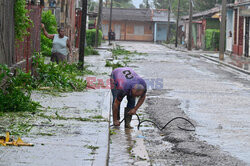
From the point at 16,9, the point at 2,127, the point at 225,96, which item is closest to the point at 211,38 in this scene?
the point at 225,96

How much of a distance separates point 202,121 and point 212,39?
35717mm

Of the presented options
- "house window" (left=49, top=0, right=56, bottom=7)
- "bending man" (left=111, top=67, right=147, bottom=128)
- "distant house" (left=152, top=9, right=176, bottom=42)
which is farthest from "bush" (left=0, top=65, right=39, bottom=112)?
"distant house" (left=152, top=9, right=176, bottom=42)

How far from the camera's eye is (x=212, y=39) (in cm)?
4512

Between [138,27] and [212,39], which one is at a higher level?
[138,27]

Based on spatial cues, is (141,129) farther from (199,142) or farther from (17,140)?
(17,140)

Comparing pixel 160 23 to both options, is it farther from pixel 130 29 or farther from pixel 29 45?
pixel 29 45

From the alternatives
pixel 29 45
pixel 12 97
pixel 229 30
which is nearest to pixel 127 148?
pixel 12 97

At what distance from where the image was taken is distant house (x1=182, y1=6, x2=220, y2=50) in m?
45.8

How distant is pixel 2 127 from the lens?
7910 millimetres

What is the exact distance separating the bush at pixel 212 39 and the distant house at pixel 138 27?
3324 cm

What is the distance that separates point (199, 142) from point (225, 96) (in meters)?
6.01

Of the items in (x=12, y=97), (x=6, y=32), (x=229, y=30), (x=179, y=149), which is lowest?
(x=179, y=149)

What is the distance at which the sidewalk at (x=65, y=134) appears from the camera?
6.29m

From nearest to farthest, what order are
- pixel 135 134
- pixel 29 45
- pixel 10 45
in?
pixel 135 134
pixel 10 45
pixel 29 45
